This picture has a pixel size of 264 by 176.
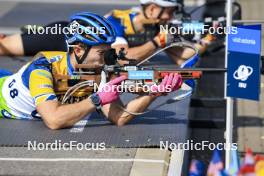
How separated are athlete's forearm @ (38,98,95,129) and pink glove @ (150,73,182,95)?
51cm

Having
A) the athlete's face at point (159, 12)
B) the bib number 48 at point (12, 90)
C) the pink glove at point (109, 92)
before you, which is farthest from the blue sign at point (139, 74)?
the athlete's face at point (159, 12)

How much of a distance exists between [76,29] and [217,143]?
2.34 metres

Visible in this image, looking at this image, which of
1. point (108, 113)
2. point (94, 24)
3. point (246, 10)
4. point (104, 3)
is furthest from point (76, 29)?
point (246, 10)

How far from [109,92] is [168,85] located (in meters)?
0.45

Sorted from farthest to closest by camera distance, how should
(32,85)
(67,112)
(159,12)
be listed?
1. (159,12)
2. (32,85)
3. (67,112)

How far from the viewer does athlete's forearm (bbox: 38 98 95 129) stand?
6.31 m

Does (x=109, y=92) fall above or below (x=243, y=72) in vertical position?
below

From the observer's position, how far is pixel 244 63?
5992mm

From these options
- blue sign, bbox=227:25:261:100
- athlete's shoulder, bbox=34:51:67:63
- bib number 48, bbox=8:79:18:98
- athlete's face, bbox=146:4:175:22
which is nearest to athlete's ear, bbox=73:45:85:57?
athlete's shoulder, bbox=34:51:67:63

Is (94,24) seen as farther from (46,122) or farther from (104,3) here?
(104,3)

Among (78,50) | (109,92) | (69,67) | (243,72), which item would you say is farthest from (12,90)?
(243,72)

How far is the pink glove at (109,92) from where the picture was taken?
620cm

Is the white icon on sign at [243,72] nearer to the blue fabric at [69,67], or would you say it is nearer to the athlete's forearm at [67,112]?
the athlete's forearm at [67,112]

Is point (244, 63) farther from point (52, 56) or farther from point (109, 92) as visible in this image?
point (52, 56)
